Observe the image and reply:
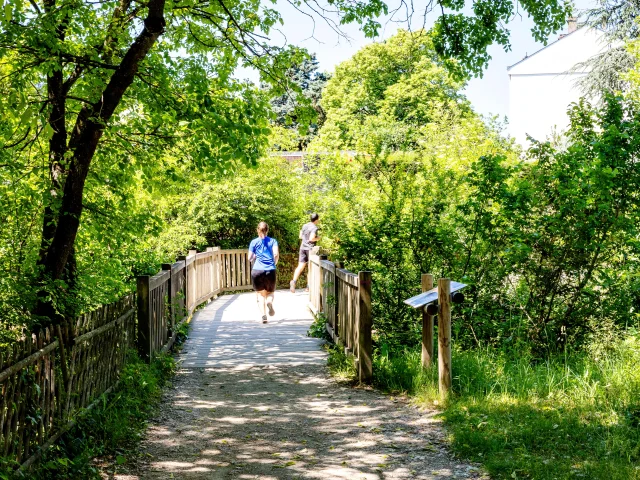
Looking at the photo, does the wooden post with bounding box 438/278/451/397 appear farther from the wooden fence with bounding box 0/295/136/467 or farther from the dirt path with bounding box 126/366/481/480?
the wooden fence with bounding box 0/295/136/467

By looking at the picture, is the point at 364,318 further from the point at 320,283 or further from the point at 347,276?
the point at 320,283

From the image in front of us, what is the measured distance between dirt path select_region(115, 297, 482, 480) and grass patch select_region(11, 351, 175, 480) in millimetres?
169

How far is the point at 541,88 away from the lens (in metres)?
41.7

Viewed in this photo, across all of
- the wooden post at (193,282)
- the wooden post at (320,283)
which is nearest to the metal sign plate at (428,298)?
the wooden post at (320,283)

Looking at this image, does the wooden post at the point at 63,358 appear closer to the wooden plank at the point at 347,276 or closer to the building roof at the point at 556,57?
the wooden plank at the point at 347,276

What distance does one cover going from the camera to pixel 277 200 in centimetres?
2327

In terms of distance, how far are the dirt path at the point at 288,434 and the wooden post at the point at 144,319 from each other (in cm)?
61

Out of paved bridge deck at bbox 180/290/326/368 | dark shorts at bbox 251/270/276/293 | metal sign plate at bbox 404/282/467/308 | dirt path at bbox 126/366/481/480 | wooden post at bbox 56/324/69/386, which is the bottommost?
dirt path at bbox 126/366/481/480

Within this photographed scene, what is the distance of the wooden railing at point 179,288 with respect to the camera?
8.77m

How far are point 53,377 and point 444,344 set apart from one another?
12.4ft

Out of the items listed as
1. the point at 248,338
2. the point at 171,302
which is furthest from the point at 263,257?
the point at 171,302

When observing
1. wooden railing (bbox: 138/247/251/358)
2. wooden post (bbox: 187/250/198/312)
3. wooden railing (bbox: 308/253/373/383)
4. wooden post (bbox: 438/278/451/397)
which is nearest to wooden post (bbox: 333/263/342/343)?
wooden railing (bbox: 308/253/373/383)

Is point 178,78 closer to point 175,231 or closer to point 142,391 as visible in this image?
point 142,391

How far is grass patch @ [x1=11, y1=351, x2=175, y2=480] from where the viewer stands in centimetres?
498
